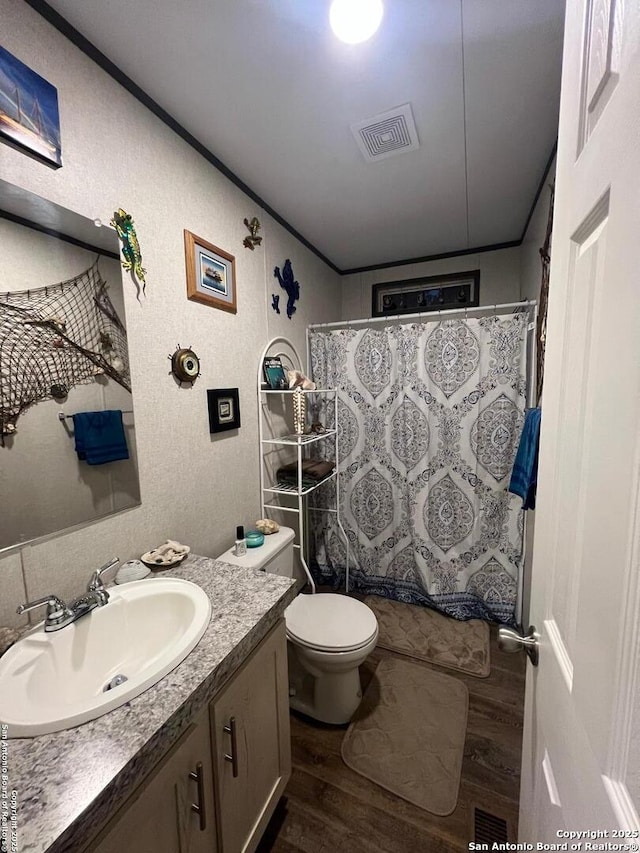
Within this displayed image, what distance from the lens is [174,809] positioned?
26.3 inches

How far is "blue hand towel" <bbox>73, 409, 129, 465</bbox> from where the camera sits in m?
1.00

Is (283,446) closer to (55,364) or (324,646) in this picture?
(324,646)

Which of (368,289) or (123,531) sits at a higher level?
(368,289)

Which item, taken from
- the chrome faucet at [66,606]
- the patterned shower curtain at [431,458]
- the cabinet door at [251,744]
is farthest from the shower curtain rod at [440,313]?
the chrome faucet at [66,606]

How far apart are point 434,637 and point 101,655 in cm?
168

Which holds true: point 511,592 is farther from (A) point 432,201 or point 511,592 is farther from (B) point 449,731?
(A) point 432,201

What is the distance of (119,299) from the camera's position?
109 centimetres

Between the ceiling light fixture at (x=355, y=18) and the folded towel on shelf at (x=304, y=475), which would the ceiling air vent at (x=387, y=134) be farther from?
the folded towel on shelf at (x=304, y=475)

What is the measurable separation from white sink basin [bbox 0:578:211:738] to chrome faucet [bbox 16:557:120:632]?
0.02 metres

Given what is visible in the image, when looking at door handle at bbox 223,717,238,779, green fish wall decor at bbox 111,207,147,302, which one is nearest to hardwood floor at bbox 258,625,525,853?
door handle at bbox 223,717,238,779

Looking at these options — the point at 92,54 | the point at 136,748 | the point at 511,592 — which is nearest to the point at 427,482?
the point at 511,592

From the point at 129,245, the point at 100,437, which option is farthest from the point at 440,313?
the point at 100,437

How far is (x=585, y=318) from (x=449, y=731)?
5.46 ft

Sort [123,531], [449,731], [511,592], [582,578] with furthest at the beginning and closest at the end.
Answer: [511,592] → [449,731] → [123,531] → [582,578]
